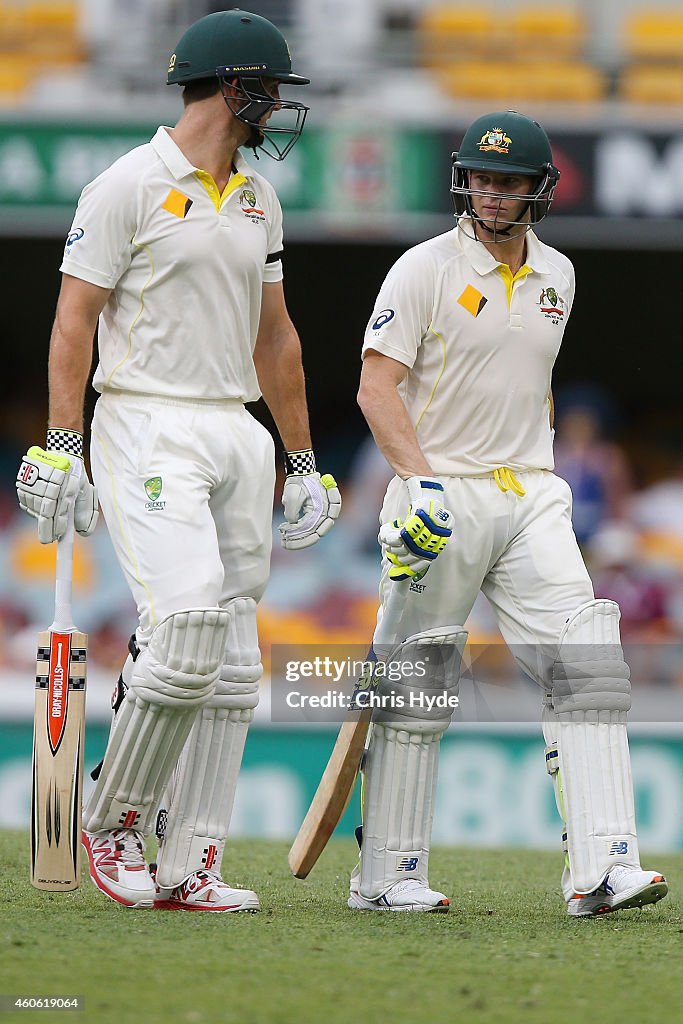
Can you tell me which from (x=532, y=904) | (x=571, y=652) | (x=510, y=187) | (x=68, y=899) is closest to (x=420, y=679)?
(x=571, y=652)

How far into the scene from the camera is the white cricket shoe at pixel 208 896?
134 inches

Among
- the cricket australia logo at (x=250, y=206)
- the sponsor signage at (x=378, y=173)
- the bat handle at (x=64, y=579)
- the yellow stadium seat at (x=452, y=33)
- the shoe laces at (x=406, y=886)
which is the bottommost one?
the shoe laces at (x=406, y=886)

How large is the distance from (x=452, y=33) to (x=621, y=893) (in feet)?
25.7

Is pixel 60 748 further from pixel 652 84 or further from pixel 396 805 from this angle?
pixel 652 84

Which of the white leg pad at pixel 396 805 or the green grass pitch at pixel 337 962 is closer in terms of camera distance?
the green grass pitch at pixel 337 962

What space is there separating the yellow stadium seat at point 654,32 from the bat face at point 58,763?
7.51 m

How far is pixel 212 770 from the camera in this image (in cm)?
350

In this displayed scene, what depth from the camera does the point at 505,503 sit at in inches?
144

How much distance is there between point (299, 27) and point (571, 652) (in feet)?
22.4

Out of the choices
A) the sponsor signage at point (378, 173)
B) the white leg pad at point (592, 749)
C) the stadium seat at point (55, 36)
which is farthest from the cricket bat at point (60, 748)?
the stadium seat at point (55, 36)

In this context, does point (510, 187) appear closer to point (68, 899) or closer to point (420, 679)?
point (420, 679)

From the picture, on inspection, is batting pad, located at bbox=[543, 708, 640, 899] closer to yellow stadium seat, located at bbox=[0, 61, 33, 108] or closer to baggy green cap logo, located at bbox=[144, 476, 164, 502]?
baggy green cap logo, located at bbox=[144, 476, 164, 502]

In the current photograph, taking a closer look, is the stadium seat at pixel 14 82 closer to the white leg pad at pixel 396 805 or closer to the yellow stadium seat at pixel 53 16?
the yellow stadium seat at pixel 53 16

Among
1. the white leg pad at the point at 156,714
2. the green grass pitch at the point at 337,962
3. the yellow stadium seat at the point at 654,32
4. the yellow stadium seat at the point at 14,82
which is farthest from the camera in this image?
the yellow stadium seat at the point at 654,32
